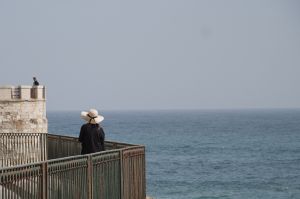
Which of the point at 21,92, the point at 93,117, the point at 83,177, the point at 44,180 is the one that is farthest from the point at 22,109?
the point at 44,180

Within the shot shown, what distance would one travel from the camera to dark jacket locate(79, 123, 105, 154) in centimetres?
1234

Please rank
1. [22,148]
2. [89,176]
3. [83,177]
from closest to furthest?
[83,177] < [89,176] < [22,148]

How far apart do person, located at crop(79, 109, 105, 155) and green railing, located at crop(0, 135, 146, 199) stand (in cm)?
61

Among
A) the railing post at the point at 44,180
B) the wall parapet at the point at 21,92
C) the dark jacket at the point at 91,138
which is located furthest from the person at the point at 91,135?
the wall parapet at the point at 21,92

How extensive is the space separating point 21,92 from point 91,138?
45.4 feet

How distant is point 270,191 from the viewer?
149ft

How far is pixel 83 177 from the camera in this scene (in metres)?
10.7

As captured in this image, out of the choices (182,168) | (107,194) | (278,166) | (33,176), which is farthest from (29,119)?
(278,166)

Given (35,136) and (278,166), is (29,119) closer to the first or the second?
(35,136)

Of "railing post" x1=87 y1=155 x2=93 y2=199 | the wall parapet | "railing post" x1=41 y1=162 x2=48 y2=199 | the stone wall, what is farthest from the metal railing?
"railing post" x1=41 y1=162 x2=48 y2=199

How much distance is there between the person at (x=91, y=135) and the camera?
12.4 meters

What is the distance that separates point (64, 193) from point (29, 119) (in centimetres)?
1577

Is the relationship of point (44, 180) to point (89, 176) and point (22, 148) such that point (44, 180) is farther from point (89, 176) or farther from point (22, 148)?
point (22, 148)

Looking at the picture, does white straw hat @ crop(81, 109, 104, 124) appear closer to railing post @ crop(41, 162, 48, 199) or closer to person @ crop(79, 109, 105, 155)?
person @ crop(79, 109, 105, 155)
